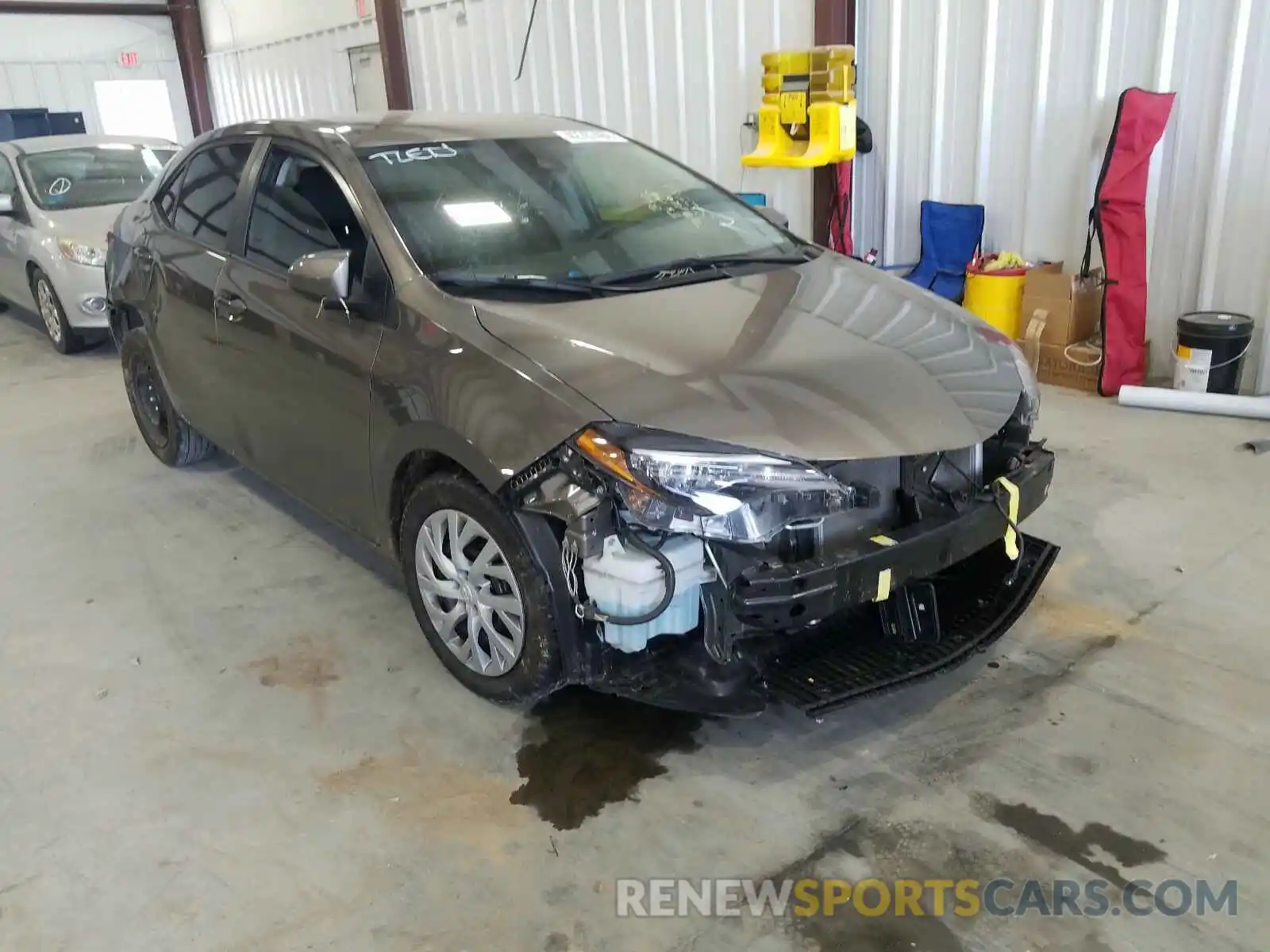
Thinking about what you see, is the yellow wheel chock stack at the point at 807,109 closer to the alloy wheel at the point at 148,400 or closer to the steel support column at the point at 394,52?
the alloy wheel at the point at 148,400

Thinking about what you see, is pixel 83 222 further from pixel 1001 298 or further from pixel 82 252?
pixel 1001 298

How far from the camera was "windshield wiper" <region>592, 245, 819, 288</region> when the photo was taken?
2.69m

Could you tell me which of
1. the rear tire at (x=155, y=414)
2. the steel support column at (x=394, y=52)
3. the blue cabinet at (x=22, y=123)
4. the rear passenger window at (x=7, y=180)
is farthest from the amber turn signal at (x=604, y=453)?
the blue cabinet at (x=22, y=123)

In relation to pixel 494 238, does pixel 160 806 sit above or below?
below

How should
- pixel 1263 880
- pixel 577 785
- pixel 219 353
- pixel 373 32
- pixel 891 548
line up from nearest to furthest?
pixel 1263 880 → pixel 891 548 → pixel 577 785 → pixel 219 353 → pixel 373 32

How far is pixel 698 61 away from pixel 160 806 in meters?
6.10

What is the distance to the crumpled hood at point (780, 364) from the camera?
212 centimetres

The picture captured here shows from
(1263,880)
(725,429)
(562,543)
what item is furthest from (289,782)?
(1263,880)

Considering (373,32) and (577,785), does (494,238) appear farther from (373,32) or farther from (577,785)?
(373,32)

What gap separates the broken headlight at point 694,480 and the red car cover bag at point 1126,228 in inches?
140

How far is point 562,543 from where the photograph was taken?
225cm

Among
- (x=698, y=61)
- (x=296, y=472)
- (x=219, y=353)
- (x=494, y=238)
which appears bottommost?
(x=296, y=472)

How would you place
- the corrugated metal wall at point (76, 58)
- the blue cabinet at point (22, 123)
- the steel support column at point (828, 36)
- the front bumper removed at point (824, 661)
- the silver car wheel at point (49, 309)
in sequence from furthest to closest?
the corrugated metal wall at point (76, 58)
the blue cabinet at point (22, 123)
the silver car wheel at point (49, 309)
the steel support column at point (828, 36)
the front bumper removed at point (824, 661)

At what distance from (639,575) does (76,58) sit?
13093 millimetres
